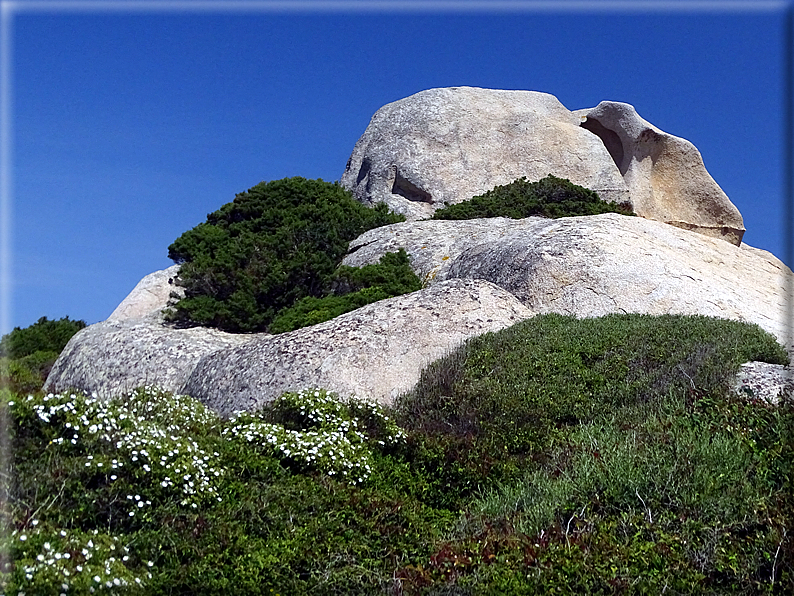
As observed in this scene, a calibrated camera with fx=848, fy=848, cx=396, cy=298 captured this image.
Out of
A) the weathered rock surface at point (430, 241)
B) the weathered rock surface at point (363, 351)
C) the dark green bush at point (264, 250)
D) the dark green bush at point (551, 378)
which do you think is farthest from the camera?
the dark green bush at point (264, 250)

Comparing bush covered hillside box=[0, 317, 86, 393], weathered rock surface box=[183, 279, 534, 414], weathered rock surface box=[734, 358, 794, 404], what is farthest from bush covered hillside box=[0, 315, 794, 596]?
bush covered hillside box=[0, 317, 86, 393]

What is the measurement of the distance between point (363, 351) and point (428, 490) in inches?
140

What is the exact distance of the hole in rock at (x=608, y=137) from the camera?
32328 mm

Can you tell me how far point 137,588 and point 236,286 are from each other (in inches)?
556

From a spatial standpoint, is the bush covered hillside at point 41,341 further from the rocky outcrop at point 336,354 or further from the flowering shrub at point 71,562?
the flowering shrub at point 71,562

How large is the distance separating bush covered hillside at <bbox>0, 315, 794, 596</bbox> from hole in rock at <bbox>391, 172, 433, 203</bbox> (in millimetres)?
19941

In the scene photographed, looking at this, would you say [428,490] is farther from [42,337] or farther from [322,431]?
[42,337]

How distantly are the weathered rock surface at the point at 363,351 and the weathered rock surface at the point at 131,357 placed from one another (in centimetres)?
129

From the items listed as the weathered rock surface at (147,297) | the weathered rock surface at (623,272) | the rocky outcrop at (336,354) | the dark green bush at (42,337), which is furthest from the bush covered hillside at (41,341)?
the weathered rock surface at (623,272)

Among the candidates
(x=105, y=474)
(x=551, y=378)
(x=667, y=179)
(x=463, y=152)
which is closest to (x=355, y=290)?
(x=551, y=378)

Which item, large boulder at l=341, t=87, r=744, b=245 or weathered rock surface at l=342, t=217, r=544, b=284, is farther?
large boulder at l=341, t=87, r=744, b=245

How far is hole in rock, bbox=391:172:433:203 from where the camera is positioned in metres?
30.3

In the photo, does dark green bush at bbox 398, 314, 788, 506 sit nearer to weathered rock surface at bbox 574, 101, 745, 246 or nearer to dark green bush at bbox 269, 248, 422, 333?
dark green bush at bbox 269, 248, 422, 333

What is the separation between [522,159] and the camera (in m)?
31.1
